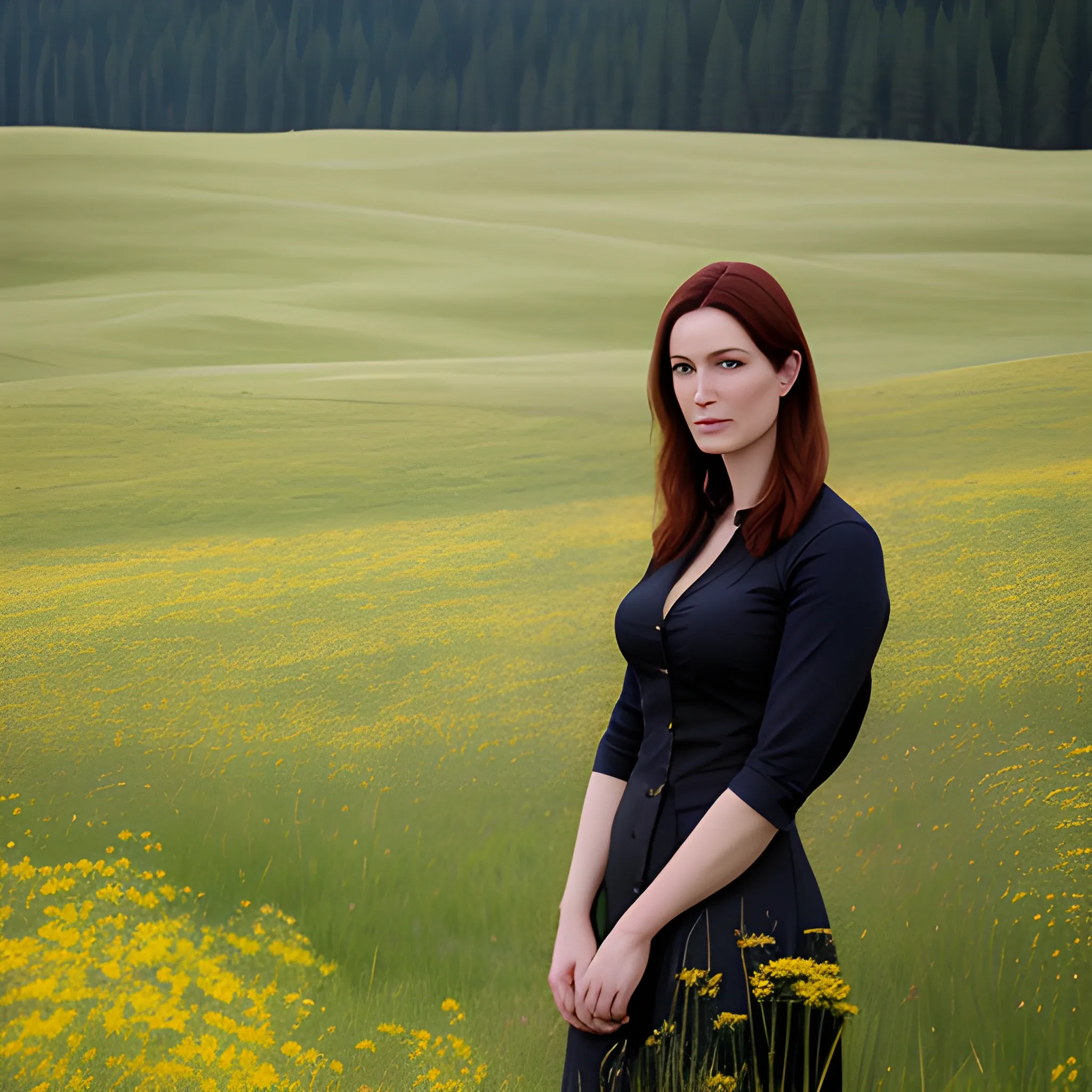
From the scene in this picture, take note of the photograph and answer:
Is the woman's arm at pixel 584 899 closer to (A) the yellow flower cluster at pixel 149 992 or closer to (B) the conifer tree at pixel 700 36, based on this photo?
(A) the yellow flower cluster at pixel 149 992

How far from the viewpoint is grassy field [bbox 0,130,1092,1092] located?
2.14 metres

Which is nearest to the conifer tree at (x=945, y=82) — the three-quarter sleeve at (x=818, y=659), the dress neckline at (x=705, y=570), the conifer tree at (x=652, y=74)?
the conifer tree at (x=652, y=74)

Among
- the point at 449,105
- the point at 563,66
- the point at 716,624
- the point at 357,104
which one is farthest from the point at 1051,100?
the point at 716,624

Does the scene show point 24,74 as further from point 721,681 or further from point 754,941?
point 754,941

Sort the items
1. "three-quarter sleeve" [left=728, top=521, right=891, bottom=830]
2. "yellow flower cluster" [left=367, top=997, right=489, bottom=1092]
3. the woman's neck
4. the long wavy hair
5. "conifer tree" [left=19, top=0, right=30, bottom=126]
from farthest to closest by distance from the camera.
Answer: "conifer tree" [left=19, top=0, right=30, bottom=126]
"yellow flower cluster" [left=367, top=997, right=489, bottom=1092]
the woman's neck
the long wavy hair
"three-quarter sleeve" [left=728, top=521, right=891, bottom=830]

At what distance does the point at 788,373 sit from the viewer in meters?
1.36

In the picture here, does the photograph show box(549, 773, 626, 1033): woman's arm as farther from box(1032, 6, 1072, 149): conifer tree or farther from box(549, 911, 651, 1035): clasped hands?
box(1032, 6, 1072, 149): conifer tree

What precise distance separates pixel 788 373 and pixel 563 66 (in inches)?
58.7

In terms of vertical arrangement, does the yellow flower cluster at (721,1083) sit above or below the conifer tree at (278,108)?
below

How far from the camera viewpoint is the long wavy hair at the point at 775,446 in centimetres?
127

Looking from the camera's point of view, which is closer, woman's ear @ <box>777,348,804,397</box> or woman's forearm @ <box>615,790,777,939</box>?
woman's forearm @ <box>615,790,777,939</box>

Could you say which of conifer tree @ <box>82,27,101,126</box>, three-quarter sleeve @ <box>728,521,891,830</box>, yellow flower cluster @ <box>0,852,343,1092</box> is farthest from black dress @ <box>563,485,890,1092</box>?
conifer tree @ <box>82,27,101,126</box>

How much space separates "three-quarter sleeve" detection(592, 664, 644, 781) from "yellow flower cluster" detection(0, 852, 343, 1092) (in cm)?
100

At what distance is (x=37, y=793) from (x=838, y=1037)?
1603 mm
